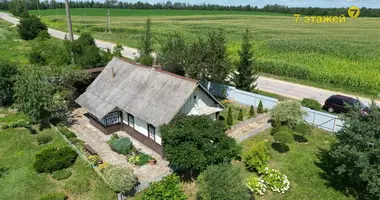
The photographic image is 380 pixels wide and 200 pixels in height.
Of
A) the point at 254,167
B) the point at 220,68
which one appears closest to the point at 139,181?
the point at 254,167

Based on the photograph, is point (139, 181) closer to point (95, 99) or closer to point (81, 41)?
point (95, 99)

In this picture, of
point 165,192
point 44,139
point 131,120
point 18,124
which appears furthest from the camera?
point 18,124

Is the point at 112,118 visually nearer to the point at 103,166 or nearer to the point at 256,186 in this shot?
the point at 103,166

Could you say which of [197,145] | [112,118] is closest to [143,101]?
[112,118]

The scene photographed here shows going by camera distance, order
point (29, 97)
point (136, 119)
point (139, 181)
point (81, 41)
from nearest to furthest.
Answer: point (139, 181), point (136, 119), point (29, 97), point (81, 41)

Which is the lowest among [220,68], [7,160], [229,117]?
[7,160]

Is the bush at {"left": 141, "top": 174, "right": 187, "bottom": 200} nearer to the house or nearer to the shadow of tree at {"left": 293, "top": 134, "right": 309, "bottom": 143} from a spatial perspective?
the house

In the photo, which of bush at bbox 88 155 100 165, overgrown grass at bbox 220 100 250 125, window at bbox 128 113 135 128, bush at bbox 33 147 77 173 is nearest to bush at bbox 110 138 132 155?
bush at bbox 88 155 100 165
